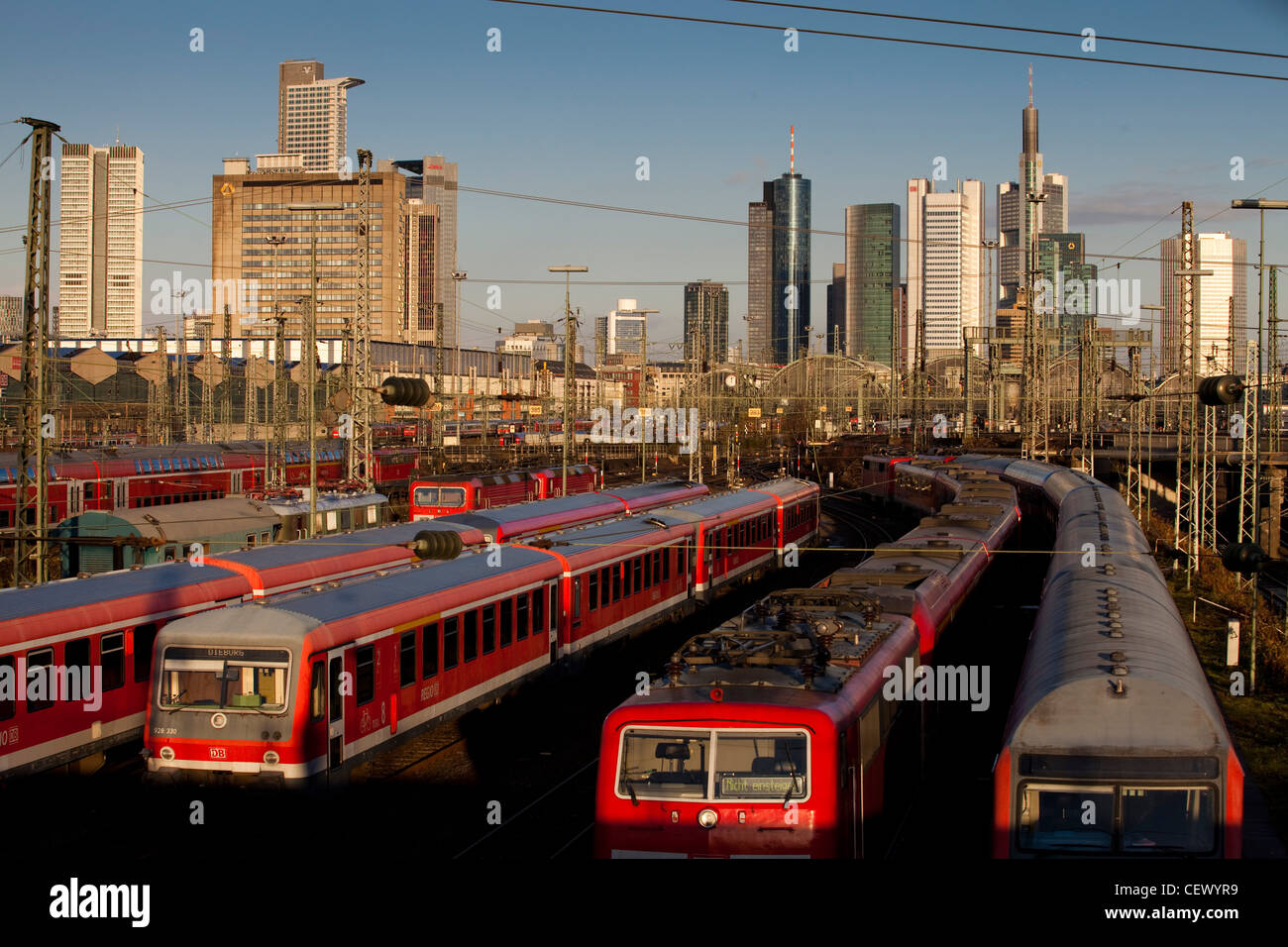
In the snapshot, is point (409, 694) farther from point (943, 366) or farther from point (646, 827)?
point (943, 366)

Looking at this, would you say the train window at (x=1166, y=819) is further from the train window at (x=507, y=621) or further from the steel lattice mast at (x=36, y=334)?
the steel lattice mast at (x=36, y=334)

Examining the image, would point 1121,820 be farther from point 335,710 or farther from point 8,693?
point 8,693

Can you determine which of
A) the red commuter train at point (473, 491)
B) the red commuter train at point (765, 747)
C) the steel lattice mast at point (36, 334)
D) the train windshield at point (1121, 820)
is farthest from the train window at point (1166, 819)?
the red commuter train at point (473, 491)

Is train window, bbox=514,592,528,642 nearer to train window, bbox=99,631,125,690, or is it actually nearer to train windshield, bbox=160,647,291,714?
train window, bbox=99,631,125,690

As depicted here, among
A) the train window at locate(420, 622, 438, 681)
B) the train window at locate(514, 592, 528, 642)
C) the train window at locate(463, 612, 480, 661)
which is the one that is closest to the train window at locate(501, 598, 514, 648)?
the train window at locate(514, 592, 528, 642)

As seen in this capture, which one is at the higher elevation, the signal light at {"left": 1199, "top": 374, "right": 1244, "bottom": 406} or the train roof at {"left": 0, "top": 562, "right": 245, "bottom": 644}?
the signal light at {"left": 1199, "top": 374, "right": 1244, "bottom": 406}

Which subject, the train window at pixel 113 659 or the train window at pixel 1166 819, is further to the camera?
the train window at pixel 113 659

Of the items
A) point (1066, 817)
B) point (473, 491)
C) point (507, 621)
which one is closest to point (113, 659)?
point (507, 621)
